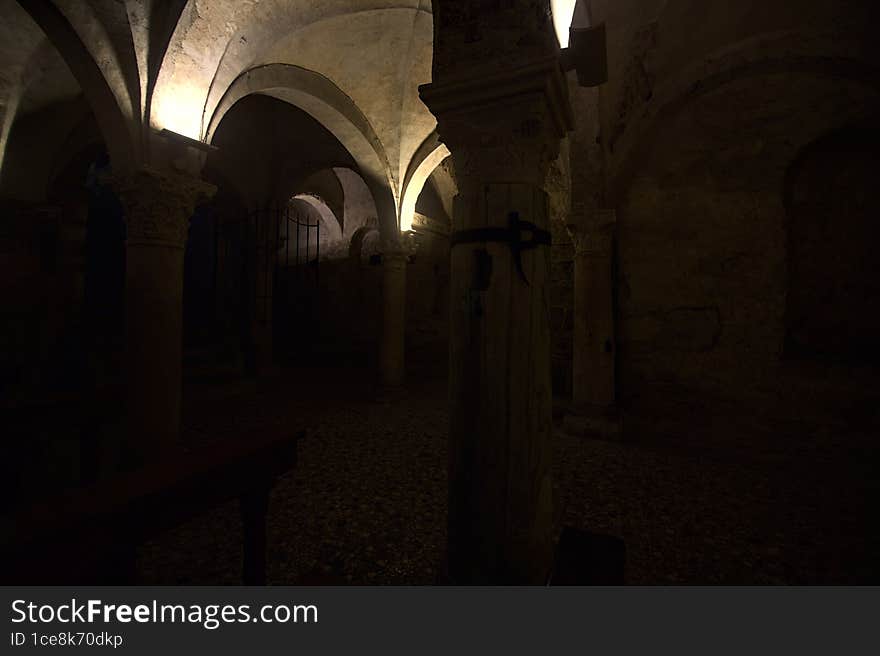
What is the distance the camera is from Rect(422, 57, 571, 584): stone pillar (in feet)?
5.71

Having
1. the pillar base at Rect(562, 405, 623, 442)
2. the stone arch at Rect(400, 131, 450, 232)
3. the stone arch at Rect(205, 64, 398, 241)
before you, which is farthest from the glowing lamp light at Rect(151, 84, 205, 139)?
the pillar base at Rect(562, 405, 623, 442)

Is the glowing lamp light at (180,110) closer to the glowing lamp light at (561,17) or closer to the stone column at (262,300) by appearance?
the glowing lamp light at (561,17)

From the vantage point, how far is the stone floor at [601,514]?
2381mm

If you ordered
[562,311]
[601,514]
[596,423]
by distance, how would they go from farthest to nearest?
[562,311]
[596,423]
[601,514]

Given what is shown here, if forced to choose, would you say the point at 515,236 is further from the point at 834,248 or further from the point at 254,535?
the point at 834,248

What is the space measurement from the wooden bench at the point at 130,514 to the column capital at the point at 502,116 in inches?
70.8

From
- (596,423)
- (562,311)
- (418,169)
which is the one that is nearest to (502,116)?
(596,423)

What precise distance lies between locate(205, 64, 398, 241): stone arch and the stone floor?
3818 millimetres

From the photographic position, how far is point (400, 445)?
4598 mm

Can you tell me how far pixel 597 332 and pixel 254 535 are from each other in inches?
164

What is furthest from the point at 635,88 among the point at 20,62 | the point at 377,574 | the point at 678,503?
the point at 20,62

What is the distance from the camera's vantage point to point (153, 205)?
3.64 m

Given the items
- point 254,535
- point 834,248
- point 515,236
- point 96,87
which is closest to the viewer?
point 515,236

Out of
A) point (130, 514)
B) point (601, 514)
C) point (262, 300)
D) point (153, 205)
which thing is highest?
point (153, 205)
